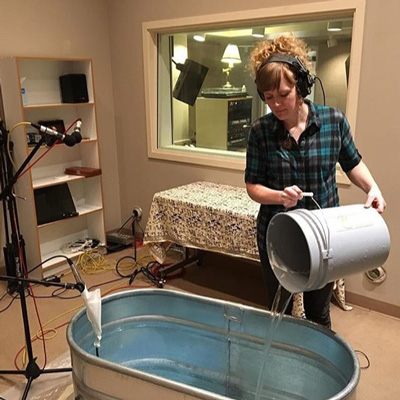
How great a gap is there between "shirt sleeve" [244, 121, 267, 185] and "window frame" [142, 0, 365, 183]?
116 cm

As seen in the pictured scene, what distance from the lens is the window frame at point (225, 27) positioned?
8.03 feet

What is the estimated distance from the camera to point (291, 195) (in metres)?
1.41

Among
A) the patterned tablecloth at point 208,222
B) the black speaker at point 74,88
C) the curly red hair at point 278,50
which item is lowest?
the patterned tablecloth at point 208,222

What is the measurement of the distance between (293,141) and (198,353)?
928 millimetres

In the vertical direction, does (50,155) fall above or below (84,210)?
above

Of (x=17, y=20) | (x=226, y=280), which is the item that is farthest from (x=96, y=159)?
(x=226, y=280)

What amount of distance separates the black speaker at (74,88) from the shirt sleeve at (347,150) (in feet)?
7.57

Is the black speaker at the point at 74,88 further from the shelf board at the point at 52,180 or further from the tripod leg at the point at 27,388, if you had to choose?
the tripod leg at the point at 27,388

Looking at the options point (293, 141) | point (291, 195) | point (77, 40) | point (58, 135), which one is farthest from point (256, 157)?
point (77, 40)

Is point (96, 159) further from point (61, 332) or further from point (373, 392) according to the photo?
point (373, 392)

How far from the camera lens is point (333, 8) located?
2477mm

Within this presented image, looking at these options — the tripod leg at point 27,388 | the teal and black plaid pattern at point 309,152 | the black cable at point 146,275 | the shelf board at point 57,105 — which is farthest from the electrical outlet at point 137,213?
the teal and black plaid pattern at point 309,152

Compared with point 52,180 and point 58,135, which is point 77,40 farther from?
point 58,135

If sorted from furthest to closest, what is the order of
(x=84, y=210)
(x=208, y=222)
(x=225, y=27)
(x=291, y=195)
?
(x=84, y=210)
(x=225, y=27)
(x=208, y=222)
(x=291, y=195)
